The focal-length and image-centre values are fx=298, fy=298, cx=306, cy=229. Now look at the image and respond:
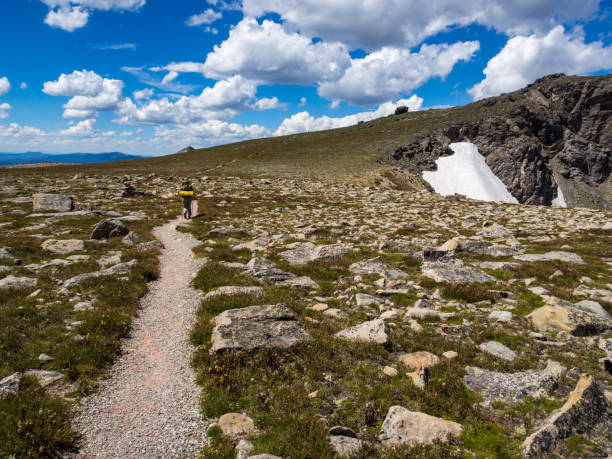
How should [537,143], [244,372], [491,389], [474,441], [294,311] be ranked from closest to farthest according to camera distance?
1. [474,441]
2. [491,389]
3. [244,372]
4. [294,311]
5. [537,143]

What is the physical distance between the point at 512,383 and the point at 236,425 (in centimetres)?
565

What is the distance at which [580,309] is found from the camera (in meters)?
8.54

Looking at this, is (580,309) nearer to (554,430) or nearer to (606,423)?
(606,423)

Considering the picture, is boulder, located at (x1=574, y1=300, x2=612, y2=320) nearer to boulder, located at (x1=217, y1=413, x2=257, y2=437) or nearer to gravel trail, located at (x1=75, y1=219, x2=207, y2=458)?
boulder, located at (x1=217, y1=413, x2=257, y2=437)

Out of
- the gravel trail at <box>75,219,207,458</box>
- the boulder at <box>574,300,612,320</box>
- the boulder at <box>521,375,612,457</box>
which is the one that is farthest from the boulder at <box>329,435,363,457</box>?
the boulder at <box>574,300,612,320</box>

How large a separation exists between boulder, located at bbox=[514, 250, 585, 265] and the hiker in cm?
2309

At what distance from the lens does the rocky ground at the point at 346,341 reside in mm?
5133

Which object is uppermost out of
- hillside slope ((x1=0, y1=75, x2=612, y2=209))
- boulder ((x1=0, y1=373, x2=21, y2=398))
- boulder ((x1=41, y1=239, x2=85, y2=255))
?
hillside slope ((x1=0, y1=75, x2=612, y2=209))

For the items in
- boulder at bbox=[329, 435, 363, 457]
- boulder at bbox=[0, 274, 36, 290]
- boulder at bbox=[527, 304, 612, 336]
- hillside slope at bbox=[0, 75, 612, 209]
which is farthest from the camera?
hillside slope at bbox=[0, 75, 612, 209]

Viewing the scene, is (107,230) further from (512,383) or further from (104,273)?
(512,383)

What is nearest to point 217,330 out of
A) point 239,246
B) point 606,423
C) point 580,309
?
point 606,423

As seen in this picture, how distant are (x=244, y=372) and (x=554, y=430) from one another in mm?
5731

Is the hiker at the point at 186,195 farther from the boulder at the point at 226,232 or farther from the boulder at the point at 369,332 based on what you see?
the boulder at the point at 369,332

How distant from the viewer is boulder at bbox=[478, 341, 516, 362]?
23.6ft
